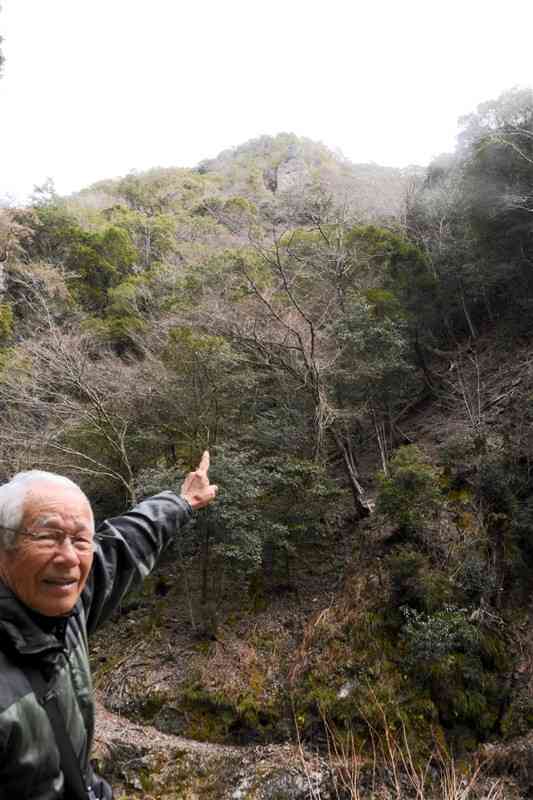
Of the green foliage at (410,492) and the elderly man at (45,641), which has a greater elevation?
the elderly man at (45,641)

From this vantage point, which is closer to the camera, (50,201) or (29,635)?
(29,635)

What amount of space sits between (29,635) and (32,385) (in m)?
9.00

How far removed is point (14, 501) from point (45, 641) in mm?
335

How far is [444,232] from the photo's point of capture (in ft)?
46.7

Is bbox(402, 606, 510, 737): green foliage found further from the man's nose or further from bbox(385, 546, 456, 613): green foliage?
the man's nose

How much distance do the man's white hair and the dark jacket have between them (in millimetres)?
111

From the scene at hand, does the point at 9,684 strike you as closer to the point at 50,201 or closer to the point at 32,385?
the point at 32,385

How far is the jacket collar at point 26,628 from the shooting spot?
107 cm

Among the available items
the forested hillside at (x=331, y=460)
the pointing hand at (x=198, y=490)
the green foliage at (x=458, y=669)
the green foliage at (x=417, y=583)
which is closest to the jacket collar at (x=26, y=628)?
the pointing hand at (x=198, y=490)

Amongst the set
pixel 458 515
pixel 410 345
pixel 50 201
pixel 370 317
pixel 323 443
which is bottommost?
pixel 458 515

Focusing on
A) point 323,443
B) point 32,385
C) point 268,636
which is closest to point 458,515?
point 323,443

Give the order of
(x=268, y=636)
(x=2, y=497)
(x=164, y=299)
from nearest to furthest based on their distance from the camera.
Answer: (x=2, y=497)
(x=268, y=636)
(x=164, y=299)

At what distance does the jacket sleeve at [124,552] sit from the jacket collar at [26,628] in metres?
0.24

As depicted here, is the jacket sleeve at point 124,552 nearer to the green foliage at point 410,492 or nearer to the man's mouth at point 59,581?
the man's mouth at point 59,581
